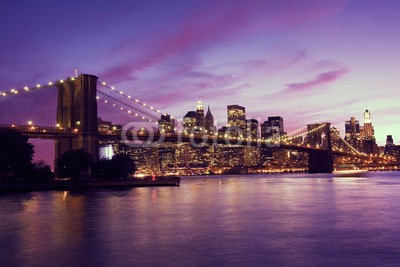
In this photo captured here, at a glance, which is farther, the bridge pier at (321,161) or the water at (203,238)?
the bridge pier at (321,161)

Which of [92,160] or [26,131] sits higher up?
[26,131]

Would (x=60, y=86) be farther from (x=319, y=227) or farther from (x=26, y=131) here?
(x=319, y=227)

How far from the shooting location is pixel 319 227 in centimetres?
1920

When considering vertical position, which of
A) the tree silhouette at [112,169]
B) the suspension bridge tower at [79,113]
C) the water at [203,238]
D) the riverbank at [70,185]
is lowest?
the water at [203,238]

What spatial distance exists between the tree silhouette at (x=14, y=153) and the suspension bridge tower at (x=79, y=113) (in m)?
9.90

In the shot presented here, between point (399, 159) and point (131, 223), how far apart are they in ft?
540

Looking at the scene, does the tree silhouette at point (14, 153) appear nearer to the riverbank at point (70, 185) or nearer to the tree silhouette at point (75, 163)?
the riverbank at point (70, 185)

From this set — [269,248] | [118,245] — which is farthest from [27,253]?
[269,248]

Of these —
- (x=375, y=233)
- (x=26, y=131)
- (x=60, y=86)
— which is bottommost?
(x=375, y=233)

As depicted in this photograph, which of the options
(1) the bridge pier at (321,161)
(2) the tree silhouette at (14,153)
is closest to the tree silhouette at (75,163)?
(2) the tree silhouette at (14,153)

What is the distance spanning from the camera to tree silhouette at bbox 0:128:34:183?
1964 inches

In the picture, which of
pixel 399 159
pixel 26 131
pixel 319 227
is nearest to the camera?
pixel 319 227

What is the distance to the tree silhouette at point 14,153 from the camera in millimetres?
49875

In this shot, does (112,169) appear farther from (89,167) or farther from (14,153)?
(14,153)
